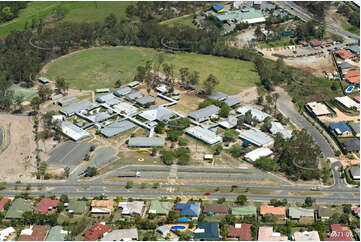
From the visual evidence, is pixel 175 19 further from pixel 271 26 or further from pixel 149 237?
pixel 149 237

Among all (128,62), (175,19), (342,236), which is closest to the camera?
(342,236)

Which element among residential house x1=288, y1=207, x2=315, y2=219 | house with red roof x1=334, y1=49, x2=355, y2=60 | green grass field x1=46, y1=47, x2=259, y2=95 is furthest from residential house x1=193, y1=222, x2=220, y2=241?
house with red roof x1=334, y1=49, x2=355, y2=60

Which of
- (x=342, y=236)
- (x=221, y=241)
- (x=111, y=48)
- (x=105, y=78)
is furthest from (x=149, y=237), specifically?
(x=111, y=48)

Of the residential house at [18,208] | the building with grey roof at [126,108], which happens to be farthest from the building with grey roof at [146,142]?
the residential house at [18,208]

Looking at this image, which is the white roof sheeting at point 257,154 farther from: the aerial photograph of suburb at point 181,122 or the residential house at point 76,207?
the residential house at point 76,207

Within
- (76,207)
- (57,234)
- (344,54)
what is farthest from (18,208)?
(344,54)
